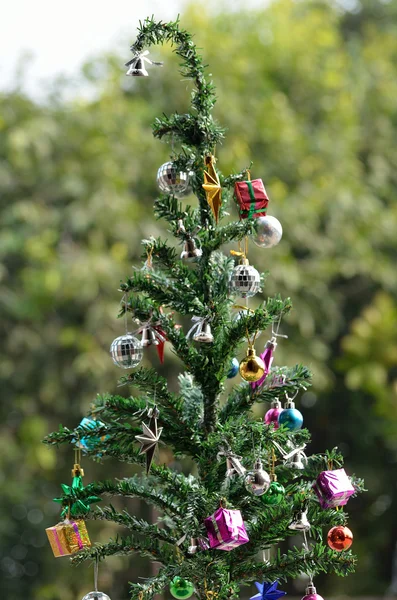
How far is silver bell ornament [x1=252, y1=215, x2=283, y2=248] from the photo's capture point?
1.20 meters

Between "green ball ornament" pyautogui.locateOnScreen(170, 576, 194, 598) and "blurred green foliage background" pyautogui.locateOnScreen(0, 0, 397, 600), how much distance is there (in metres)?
3.35

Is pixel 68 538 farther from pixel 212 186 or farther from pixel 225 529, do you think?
pixel 212 186

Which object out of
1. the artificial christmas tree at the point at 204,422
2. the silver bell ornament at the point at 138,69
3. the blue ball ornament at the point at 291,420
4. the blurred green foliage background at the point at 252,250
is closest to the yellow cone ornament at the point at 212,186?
the artificial christmas tree at the point at 204,422

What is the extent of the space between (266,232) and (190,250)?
11 centimetres

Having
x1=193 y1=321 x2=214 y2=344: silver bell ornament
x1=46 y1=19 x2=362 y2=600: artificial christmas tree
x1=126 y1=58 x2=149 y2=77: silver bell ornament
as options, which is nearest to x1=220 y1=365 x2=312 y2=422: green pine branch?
x1=46 y1=19 x2=362 y2=600: artificial christmas tree

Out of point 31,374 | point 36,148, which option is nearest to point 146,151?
point 36,148

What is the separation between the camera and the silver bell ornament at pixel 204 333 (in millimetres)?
1125

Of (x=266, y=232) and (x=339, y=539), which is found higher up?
(x=266, y=232)

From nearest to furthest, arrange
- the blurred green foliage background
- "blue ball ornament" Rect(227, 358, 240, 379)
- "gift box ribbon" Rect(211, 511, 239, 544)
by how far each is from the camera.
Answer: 1. "gift box ribbon" Rect(211, 511, 239, 544)
2. "blue ball ornament" Rect(227, 358, 240, 379)
3. the blurred green foliage background

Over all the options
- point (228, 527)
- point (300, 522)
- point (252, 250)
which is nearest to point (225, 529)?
point (228, 527)

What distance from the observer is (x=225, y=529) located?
1009 mm

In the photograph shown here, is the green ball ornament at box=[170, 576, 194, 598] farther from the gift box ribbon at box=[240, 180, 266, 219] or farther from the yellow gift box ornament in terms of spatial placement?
the gift box ribbon at box=[240, 180, 266, 219]

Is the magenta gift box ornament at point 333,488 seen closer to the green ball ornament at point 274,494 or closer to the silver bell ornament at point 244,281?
the green ball ornament at point 274,494

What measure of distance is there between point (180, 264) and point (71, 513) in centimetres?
37
